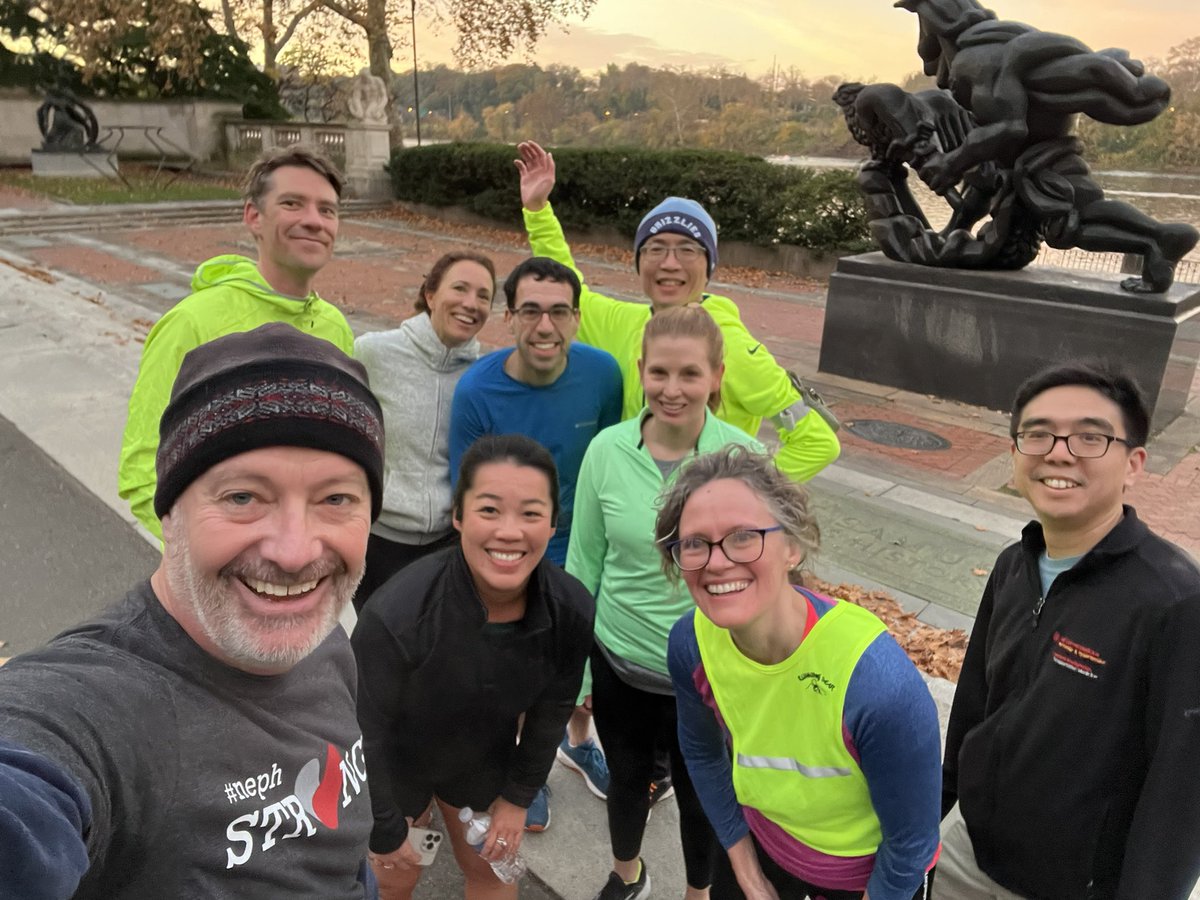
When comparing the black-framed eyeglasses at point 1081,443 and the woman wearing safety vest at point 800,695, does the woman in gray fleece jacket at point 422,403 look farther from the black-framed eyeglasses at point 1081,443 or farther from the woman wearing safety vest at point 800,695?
the black-framed eyeglasses at point 1081,443

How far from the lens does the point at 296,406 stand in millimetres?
1174

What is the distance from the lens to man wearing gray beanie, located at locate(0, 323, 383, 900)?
971 mm

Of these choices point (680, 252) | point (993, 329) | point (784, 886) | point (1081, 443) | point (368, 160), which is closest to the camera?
point (1081, 443)

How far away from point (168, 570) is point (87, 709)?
238mm

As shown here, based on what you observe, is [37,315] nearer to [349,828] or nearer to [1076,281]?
[349,828]

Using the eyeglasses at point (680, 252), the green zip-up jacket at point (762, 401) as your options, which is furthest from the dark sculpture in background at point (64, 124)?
the green zip-up jacket at point (762, 401)

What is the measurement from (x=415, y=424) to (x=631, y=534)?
3.36ft

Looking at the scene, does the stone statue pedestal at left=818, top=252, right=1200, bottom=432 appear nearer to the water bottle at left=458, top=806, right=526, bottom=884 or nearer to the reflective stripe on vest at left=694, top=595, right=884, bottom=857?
the reflective stripe on vest at left=694, top=595, right=884, bottom=857

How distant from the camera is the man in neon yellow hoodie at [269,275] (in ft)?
8.00

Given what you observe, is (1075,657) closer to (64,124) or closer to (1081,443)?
(1081,443)

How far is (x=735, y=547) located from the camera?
1.70m

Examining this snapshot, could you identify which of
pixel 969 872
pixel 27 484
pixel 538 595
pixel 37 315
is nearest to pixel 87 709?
pixel 538 595

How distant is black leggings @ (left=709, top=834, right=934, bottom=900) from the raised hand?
9.32ft

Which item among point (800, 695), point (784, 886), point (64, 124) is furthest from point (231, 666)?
point (64, 124)
